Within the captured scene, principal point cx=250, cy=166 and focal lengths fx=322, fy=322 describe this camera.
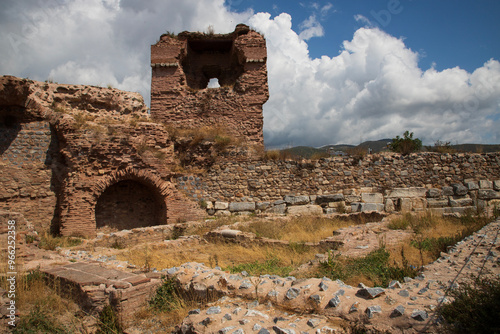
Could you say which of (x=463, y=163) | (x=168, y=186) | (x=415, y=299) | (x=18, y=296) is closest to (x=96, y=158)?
(x=168, y=186)

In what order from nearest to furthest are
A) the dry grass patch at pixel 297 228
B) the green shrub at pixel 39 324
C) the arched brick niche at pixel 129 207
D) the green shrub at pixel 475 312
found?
the green shrub at pixel 475 312, the green shrub at pixel 39 324, the dry grass patch at pixel 297 228, the arched brick niche at pixel 129 207

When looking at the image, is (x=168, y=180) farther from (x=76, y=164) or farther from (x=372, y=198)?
(x=372, y=198)

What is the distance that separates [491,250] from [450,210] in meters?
8.41

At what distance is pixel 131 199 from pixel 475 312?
12121mm

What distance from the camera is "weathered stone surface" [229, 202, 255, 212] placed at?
1295 cm

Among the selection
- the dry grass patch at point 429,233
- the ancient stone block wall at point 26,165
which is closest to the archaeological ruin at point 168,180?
the ancient stone block wall at point 26,165

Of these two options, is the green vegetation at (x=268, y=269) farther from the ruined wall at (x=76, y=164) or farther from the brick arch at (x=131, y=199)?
the brick arch at (x=131, y=199)

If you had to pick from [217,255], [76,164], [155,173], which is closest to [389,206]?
[217,255]

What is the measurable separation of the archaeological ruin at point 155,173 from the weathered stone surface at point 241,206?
0.04 m

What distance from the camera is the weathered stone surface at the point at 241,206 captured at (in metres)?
13.0

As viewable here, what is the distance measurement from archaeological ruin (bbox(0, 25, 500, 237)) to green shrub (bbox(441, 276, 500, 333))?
9821 millimetres

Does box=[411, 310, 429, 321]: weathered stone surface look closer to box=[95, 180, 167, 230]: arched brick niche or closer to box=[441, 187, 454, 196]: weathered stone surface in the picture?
box=[95, 180, 167, 230]: arched brick niche

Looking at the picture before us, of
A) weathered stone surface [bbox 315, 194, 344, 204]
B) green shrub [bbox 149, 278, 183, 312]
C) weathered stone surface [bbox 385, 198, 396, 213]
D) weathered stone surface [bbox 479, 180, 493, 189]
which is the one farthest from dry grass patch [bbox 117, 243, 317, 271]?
weathered stone surface [bbox 479, 180, 493, 189]

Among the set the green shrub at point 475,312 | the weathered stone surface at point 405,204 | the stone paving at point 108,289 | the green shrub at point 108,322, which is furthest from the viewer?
the weathered stone surface at point 405,204
